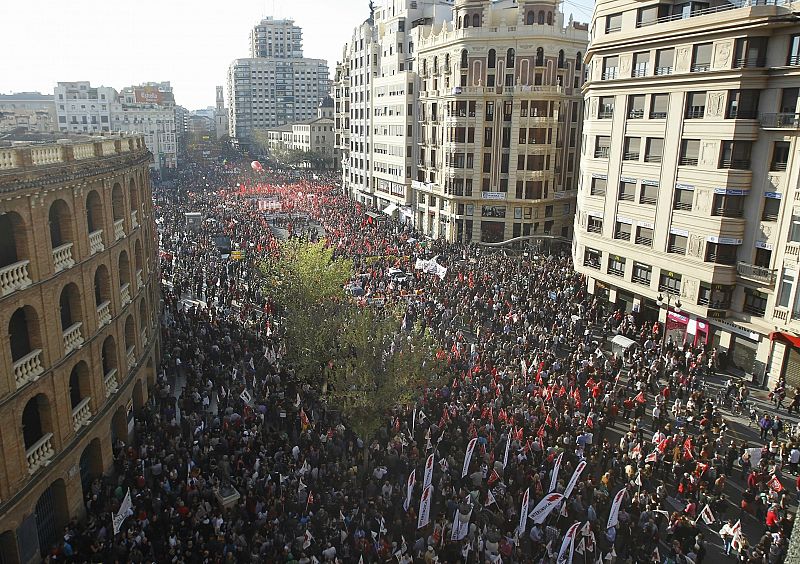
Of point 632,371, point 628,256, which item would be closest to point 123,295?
point 632,371

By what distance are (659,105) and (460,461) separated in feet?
83.7

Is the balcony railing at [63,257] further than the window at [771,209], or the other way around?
the window at [771,209]

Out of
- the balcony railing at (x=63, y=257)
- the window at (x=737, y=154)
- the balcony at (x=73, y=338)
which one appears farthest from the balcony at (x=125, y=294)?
the window at (x=737, y=154)

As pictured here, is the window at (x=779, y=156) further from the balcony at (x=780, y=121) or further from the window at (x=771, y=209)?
the window at (x=771, y=209)

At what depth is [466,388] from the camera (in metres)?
27.1

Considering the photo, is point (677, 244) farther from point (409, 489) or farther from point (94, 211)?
point (94, 211)

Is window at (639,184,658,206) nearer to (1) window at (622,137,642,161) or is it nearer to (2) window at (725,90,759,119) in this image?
(1) window at (622,137,642,161)

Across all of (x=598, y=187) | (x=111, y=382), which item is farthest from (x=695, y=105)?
(x=111, y=382)

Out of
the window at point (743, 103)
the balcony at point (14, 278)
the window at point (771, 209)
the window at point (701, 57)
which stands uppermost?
the window at point (701, 57)

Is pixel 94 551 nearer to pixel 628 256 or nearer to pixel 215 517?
pixel 215 517

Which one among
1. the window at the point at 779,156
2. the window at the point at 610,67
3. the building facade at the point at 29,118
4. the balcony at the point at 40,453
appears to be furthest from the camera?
the building facade at the point at 29,118

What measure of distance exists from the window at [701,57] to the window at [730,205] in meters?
6.93

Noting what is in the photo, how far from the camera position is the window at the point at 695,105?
107ft

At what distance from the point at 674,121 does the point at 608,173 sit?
6.39 metres
